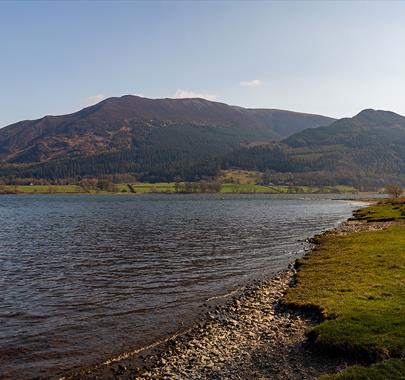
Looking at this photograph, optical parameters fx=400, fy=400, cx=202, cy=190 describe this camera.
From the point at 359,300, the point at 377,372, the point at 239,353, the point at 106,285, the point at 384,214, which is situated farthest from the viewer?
the point at 384,214

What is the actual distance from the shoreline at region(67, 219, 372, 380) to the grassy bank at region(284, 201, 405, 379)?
0.92 meters

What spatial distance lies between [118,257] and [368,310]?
35534 millimetres

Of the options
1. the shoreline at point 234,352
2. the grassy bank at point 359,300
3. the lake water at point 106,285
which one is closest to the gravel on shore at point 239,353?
the shoreline at point 234,352

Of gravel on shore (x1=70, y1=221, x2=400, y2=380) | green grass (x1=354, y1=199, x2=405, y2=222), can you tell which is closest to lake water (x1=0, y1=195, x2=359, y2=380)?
gravel on shore (x1=70, y1=221, x2=400, y2=380)

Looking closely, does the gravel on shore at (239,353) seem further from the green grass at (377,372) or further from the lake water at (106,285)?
the lake water at (106,285)

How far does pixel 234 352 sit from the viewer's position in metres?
20.6

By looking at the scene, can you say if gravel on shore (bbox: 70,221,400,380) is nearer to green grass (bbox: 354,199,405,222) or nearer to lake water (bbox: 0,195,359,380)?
lake water (bbox: 0,195,359,380)

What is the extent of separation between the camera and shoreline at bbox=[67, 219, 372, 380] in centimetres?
1861

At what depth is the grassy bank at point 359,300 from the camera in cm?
1859

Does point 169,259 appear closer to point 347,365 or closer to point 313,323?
point 313,323

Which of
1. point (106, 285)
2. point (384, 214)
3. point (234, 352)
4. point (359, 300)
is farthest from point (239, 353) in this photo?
point (384, 214)

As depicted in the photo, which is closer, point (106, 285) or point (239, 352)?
point (239, 352)

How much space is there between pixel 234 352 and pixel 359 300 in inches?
394

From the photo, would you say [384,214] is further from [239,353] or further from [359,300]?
[239,353]
